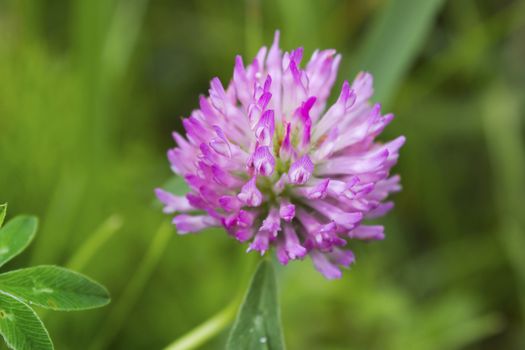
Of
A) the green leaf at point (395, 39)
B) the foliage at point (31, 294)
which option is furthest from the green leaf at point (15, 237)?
the green leaf at point (395, 39)

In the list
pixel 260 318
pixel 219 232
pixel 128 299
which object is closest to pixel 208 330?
pixel 260 318

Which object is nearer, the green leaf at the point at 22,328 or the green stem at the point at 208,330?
the green leaf at the point at 22,328

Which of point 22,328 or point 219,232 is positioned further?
point 219,232

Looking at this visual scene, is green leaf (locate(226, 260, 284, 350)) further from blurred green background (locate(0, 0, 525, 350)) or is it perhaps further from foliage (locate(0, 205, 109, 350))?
blurred green background (locate(0, 0, 525, 350))

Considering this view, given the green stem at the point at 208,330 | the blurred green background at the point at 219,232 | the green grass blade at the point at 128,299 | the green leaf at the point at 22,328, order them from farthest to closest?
1. the blurred green background at the point at 219,232
2. the green grass blade at the point at 128,299
3. the green stem at the point at 208,330
4. the green leaf at the point at 22,328

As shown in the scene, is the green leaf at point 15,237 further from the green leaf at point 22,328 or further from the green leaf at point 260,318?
the green leaf at point 260,318

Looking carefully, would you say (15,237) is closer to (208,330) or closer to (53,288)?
(53,288)

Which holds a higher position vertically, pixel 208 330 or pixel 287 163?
pixel 287 163
